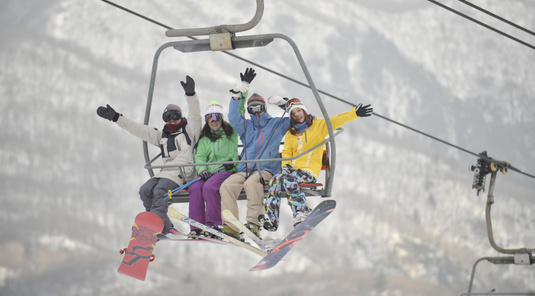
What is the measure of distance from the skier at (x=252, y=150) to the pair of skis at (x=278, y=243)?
5.2 inches

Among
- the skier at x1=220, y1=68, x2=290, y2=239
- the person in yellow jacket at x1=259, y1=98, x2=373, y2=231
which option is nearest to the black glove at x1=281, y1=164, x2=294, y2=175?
the person in yellow jacket at x1=259, y1=98, x2=373, y2=231

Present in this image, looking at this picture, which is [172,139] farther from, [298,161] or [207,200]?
[298,161]

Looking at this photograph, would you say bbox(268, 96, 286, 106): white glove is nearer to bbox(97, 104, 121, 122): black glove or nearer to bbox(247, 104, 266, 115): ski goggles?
bbox(247, 104, 266, 115): ski goggles

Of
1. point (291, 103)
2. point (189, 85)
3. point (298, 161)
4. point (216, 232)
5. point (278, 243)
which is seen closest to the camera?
point (278, 243)

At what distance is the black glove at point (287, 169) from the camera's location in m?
6.66

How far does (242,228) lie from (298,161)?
0.79 m

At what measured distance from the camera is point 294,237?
6.29 metres

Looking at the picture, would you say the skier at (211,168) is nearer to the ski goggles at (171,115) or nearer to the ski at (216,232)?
the ski at (216,232)

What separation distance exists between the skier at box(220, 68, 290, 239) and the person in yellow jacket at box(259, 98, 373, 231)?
10cm

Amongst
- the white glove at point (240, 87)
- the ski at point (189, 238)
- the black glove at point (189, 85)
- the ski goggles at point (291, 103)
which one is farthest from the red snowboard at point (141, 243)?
the ski goggles at point (291, 103)

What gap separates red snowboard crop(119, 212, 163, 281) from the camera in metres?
6.69

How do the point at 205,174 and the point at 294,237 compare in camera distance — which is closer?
the point at 294,237

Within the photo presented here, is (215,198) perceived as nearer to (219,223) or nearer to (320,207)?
(219,223)

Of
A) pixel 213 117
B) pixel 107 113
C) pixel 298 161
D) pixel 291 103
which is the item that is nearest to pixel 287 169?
pixel 298 161
